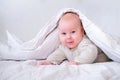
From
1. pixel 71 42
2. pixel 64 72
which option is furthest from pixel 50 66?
pixel 71 42

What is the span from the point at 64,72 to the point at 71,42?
27 cm

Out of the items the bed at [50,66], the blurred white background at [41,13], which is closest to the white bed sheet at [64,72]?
the bed at [50,66]

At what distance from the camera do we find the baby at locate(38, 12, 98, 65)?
1076 millimetres

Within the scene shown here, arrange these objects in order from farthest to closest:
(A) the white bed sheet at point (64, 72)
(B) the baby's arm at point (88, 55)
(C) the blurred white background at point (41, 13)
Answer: (C) the blurred white background at point (41, 13), (B) the baby's arm at point (88, 55), (A) the white bed sheet at point (64, 72)

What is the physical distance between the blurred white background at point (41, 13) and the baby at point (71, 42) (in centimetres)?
39

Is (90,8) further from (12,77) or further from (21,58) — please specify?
(12,77)

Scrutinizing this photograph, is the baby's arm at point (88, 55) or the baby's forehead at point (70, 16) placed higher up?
the baby's forehead at point (70, 16)

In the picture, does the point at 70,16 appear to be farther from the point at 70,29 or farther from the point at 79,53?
the point at 79,53

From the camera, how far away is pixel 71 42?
44.0 inches

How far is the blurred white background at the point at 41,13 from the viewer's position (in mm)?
1504


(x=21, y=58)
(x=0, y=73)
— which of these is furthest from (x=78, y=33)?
(x=0, y=73)

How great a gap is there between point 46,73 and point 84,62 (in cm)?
23

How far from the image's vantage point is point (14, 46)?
1.20m

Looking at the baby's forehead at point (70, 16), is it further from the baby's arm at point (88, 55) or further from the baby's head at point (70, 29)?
the baby's arm at point (88, 55)
